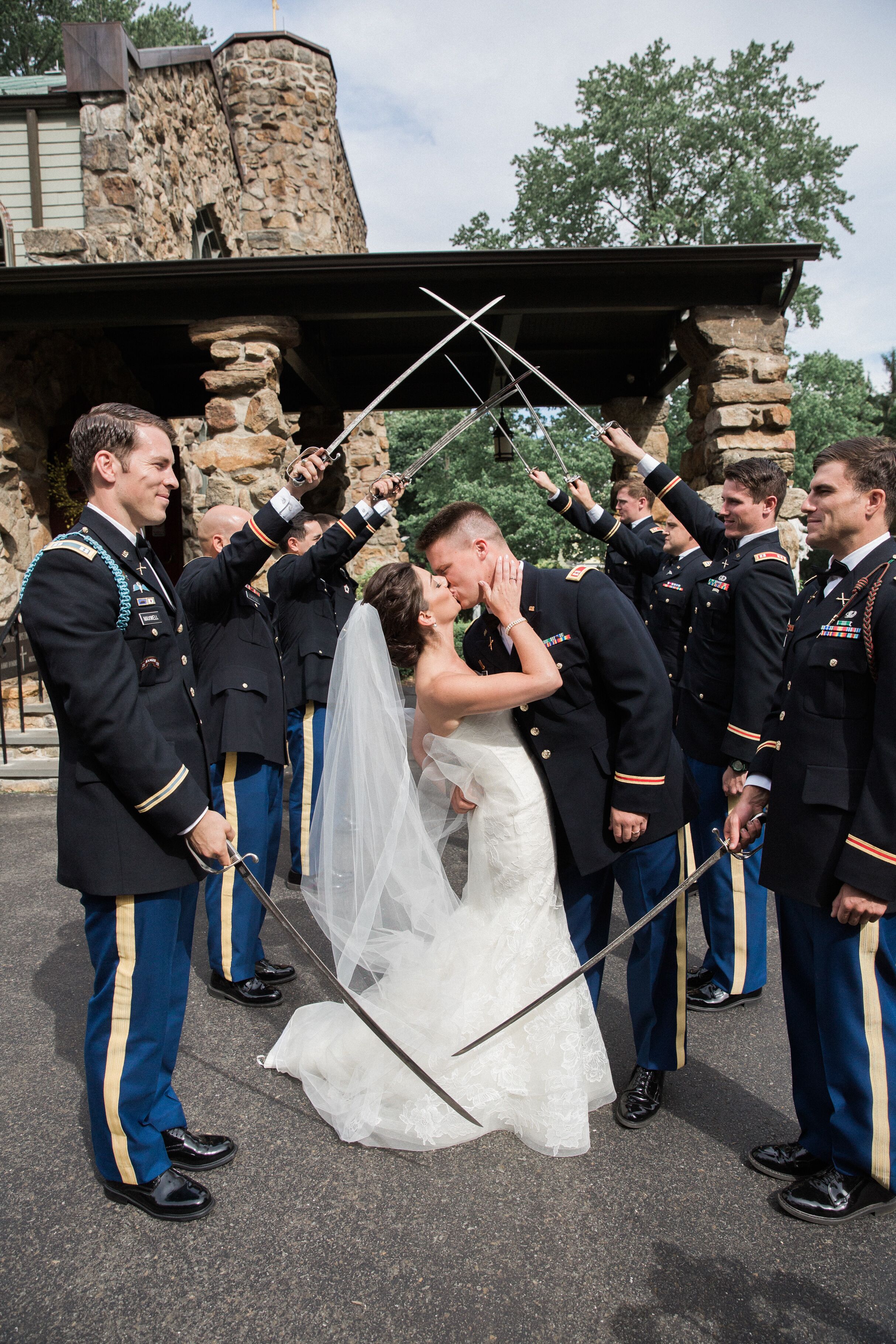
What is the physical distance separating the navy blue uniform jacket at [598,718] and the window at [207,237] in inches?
447

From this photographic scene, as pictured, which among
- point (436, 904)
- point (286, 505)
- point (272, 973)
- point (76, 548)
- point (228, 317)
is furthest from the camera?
point (228, 317)

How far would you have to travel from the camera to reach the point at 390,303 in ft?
21.8

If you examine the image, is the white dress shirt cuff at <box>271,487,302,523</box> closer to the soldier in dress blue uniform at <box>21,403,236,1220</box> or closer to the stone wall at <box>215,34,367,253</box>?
the soldier in dress blue uniform at <box>21,403,236,1220</box>

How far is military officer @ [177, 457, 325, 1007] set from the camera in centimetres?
351

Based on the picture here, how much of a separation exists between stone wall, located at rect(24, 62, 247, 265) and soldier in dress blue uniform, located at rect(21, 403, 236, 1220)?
260 inches

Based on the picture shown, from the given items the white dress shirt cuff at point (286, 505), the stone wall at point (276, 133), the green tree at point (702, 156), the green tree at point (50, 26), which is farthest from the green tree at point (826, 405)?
the white dress shirt cuff at point (286, 505)

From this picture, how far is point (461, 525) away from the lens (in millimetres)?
2602

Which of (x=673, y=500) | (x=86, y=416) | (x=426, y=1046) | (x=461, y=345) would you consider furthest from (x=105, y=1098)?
(x=461, y=345)

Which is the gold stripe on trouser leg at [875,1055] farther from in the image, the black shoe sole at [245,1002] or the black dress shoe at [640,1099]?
the black shoe sole at [245,1002]

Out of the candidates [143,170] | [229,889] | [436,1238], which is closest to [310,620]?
[229,889]

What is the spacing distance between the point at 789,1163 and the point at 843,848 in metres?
1.00

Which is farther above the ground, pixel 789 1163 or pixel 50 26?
pixel 50 26

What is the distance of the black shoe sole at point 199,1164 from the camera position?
2.50m

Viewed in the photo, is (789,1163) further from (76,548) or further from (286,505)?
(286,505)
